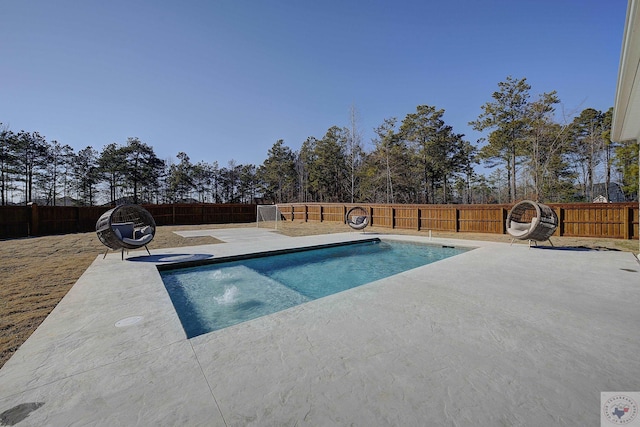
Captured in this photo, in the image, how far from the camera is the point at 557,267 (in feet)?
17.1

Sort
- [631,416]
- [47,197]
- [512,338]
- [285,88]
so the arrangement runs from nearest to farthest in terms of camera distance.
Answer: [631,416]
[512,338]
[285,88]
[47,197]

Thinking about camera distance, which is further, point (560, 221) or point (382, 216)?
point (382, 216)

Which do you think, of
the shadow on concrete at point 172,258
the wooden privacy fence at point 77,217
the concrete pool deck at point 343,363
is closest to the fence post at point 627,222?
the concrete pool deck at point 343,363

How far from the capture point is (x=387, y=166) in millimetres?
24000

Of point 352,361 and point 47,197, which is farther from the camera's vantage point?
point 47,197

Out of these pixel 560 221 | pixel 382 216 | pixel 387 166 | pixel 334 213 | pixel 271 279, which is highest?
pixel 387 166

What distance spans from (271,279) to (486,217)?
10.7m

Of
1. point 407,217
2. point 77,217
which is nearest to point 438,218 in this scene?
point 407,217

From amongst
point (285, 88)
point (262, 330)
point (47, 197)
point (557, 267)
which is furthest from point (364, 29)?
point (47, 197)

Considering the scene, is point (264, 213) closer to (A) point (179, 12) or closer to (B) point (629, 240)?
(A) point (179, 12)

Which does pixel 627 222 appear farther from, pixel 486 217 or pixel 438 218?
pixel 438 218

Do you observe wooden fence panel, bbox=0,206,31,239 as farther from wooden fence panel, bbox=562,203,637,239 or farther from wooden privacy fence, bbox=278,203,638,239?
wooden fence panel, bbox=562,203,637,239

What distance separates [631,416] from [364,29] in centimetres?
1405

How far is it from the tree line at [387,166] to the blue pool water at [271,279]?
16.7 metres
